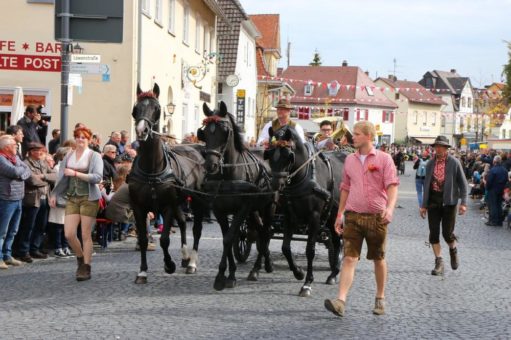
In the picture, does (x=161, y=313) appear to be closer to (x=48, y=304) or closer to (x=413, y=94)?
(x=48, y=304)

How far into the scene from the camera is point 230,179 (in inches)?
397

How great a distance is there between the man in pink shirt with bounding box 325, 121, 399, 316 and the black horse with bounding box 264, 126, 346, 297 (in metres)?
1.14

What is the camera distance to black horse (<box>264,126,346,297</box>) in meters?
9.53

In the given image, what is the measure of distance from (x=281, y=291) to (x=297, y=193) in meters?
1.14

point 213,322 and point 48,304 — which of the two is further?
point 48,304

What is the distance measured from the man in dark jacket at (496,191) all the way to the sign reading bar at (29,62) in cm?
1175

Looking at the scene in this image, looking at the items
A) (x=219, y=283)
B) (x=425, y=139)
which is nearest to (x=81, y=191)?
(x=219, y=283)

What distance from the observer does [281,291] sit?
9797mm

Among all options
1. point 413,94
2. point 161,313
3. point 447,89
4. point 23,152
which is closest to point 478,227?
point 23,152

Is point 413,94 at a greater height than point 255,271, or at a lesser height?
greater

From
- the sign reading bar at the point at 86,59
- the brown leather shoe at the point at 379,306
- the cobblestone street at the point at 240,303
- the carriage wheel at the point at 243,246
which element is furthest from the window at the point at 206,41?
the brown leather shoe at the point at 379,306

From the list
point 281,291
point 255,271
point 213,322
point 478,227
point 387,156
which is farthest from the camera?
point 478,227

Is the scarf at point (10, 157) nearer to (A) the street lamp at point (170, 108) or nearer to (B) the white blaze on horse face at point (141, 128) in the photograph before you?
(B) the white blaze on horse face at point (141, 128)

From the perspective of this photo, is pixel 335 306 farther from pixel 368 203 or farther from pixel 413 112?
pixel 413 112
